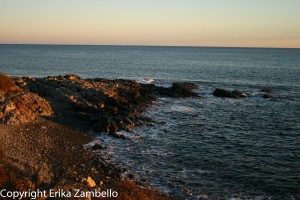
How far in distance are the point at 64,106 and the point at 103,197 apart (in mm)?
21035

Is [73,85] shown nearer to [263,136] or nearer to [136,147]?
[136,147]

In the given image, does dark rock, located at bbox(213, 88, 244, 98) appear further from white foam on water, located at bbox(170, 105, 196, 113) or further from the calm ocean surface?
white foam on water, located at bbox(170, 105, 196, 113)

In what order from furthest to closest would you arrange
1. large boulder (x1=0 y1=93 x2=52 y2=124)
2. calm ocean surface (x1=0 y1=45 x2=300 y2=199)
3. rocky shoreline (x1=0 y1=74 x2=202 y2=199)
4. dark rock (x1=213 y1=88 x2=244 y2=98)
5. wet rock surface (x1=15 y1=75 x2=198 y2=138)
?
dark rock (x1=213 y1=88 x2=244 y2=98)
wet rock surface (x1=15 y1=75 x2=198 y2=138)
large boulder (x1=0 y1=93 x2=52 y2=124)
calm ocean surface (x1=0 y1=45 x2=300 y2=199)
rocky shoreline (x1=0 y1=74 x2=202 y2=199)

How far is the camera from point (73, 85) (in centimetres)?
4409

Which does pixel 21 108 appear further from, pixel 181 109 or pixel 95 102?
pixel 181 109

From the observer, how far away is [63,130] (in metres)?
28.3

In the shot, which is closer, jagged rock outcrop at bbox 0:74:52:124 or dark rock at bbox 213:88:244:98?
jagged rock outcrop at bbox 0:74:52:124

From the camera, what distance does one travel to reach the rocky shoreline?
16766 mm

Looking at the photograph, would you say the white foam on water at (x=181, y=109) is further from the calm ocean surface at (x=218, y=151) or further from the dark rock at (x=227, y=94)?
the dark rock at (x=227, y=94)

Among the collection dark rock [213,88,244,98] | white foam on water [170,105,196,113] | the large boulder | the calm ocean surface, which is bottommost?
the calm ocean surface

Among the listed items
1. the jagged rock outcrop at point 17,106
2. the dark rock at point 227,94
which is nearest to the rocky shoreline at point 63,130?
the jagged rock outcrop at point 17,106

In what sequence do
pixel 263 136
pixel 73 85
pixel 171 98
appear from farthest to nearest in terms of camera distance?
pixel 171 98
pixel 73 85
pixel 263 136

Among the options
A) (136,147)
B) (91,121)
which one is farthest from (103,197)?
(91,121)

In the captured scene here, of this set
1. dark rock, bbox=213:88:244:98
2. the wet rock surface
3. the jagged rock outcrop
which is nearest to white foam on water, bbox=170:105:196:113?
the wet rock surface
